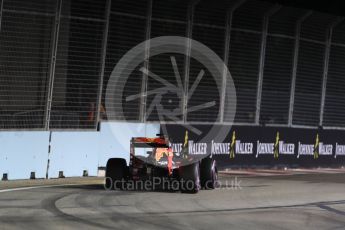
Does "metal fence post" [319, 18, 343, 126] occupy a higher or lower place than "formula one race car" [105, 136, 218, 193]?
higher

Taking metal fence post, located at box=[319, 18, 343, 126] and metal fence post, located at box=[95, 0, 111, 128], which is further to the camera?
metal fence post, located at box=[319, 18, 343, 126]

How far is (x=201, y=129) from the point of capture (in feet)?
67.3

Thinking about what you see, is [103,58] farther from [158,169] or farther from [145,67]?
[158,169]

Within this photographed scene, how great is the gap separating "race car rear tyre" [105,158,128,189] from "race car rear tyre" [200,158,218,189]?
1.75m

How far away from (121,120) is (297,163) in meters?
7.17

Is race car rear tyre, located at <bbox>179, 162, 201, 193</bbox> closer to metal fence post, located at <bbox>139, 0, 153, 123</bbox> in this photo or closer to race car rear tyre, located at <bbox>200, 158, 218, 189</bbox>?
race car rear tyre, located at <bbox>200, 158, 218, 189</bbox>

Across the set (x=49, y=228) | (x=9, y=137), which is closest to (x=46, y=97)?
(x=9, y=137)

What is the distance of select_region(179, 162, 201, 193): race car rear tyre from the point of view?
1366 cm

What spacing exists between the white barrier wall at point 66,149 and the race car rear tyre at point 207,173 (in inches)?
169

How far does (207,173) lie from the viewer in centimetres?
1469

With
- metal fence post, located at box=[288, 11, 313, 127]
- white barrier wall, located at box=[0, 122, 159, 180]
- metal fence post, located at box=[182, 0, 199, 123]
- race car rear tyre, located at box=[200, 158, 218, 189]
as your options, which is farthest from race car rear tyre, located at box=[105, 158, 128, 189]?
metal fence post, located at box=[288, 11, 313, 127]

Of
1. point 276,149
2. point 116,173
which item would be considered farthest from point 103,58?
point 276,149

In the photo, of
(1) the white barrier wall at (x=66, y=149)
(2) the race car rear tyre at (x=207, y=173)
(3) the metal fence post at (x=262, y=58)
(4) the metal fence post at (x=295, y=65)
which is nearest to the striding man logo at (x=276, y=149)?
(3) the metal fence post at (x=262, y=58)

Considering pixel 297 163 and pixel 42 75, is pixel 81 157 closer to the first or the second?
pixel 42 75
